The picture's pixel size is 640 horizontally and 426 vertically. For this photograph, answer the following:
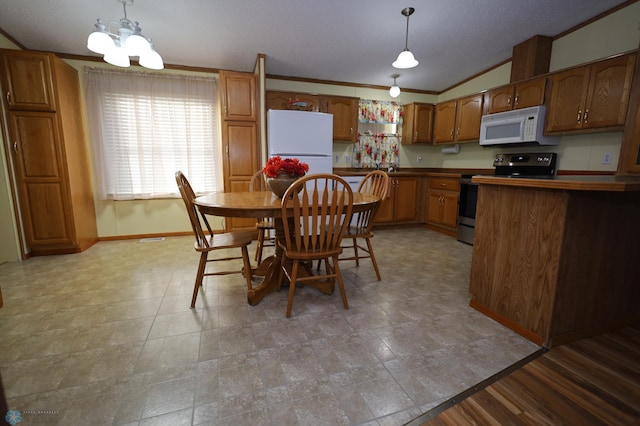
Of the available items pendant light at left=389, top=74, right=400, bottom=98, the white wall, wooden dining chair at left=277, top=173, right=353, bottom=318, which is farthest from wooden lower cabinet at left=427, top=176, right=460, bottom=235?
the white wall

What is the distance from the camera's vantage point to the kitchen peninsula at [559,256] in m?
1.44

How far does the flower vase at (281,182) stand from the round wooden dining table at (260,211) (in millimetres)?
72

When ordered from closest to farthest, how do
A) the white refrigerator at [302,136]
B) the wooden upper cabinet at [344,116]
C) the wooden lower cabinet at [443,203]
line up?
the white refrigerator at [302,136] → the wooden lower cabinet at [443,203] → the wooden upper cabinet at [344,116]

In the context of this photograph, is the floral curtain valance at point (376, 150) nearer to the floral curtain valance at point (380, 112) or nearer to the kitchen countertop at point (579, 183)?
the floral curtain valance at point (380, 112)

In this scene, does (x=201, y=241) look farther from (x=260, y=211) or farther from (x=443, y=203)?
(x=443, y=203)

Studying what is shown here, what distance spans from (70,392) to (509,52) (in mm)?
4889

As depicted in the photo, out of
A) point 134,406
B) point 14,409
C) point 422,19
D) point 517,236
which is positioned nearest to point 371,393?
point 134,406

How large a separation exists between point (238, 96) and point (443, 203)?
3.19 metres

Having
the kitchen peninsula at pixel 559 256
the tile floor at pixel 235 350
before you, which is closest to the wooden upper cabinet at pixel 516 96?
the kitchen peninsula at pixel 559 256

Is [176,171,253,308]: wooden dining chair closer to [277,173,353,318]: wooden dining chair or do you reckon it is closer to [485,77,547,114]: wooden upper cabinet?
[277,173,353,318]: wooden dining chair

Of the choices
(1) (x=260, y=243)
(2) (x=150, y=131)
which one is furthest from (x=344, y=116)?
(2) (x=150, y=131)

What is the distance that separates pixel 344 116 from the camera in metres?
4.23

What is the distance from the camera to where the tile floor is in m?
1.15

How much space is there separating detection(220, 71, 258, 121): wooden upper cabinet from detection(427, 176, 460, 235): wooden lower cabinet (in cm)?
281
